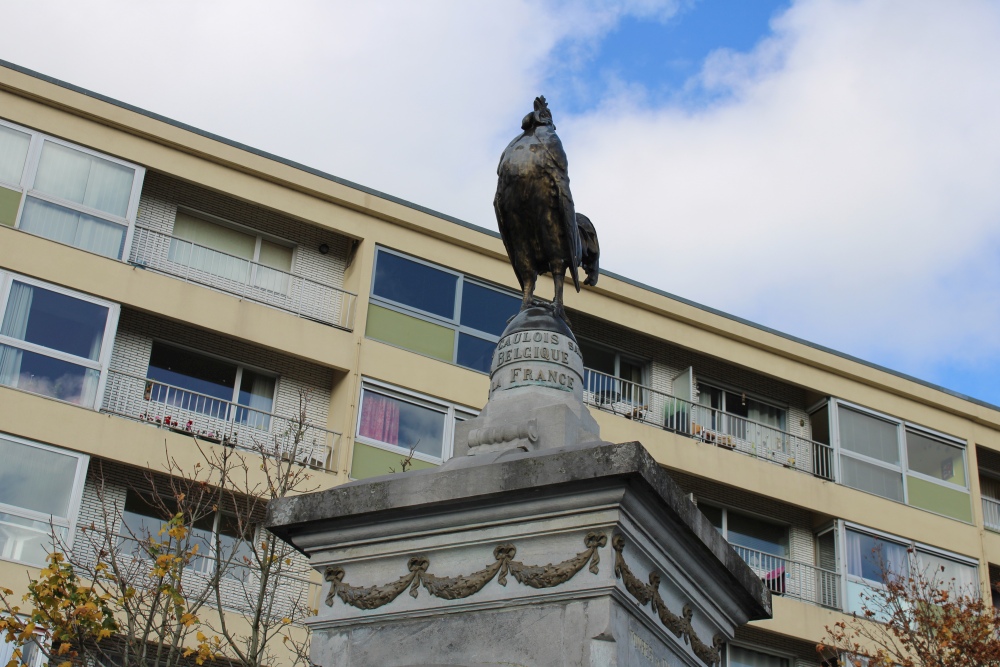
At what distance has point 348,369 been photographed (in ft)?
84.7

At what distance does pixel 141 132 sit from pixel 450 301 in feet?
22.0

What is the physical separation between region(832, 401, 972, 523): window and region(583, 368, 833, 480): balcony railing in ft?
2.46

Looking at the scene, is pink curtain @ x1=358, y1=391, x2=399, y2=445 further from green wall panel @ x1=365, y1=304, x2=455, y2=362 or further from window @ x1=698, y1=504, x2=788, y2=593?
window @ x1=698, y1=504, x2=788, y2=593

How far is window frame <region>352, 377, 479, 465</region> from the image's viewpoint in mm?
25527

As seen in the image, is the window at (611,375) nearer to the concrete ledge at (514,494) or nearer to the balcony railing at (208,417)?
the balcony railing at (208,417)

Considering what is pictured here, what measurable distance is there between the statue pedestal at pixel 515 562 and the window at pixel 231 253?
63.4 feet

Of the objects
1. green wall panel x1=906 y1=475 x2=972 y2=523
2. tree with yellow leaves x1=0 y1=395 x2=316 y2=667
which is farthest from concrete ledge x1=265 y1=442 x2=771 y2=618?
green wall panel x1=906 y1=475 x2=972 y2=523

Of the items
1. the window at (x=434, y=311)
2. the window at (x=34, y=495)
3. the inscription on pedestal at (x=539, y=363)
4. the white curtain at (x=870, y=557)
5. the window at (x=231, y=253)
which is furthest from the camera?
the white curtain at (x=870, y=557)

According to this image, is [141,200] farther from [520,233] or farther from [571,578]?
[571,578]

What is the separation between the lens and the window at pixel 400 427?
83.4ft

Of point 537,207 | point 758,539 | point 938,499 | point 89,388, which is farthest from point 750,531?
point 537,207

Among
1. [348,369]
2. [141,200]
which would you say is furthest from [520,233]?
[141,200]

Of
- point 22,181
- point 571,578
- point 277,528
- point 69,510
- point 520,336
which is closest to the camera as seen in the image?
point 571,578

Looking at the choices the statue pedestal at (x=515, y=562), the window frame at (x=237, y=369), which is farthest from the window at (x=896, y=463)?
the statue pedestal at (x=515, y=562)
